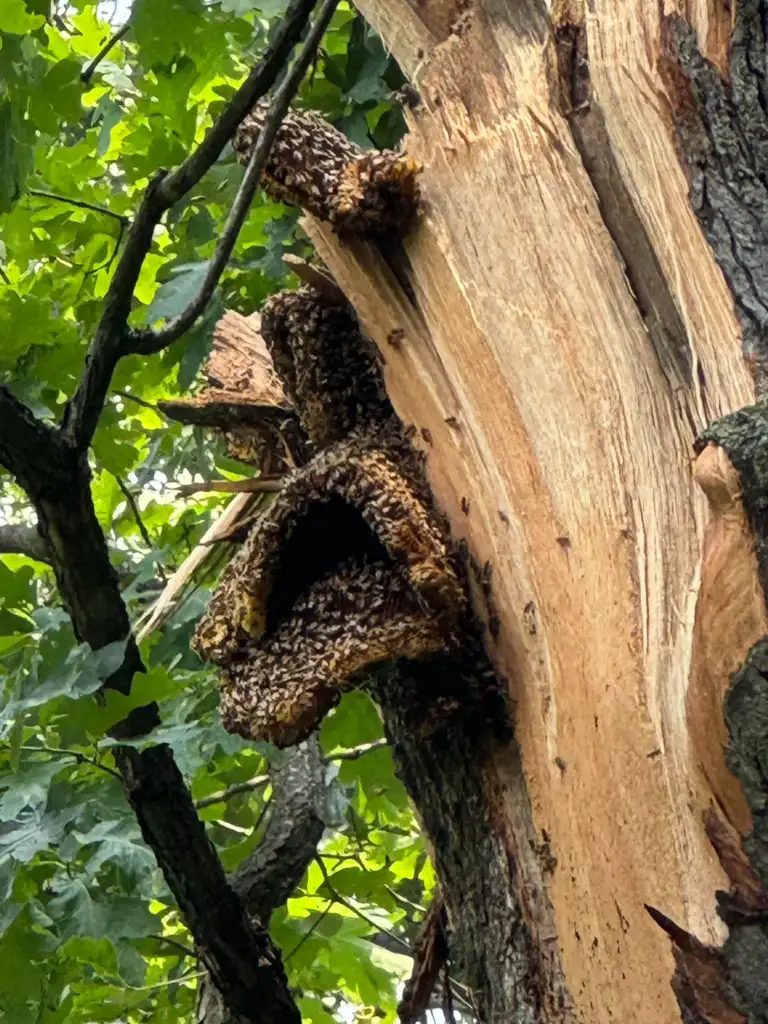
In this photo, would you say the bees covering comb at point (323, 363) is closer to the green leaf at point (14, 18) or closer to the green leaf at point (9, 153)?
the green leaf at point (9, 153)

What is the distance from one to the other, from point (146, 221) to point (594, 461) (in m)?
0.57

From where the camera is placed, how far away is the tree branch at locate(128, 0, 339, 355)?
1.15m

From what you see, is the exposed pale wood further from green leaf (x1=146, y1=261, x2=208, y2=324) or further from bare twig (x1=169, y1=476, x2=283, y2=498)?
green leaf (x1=146, y1=261, x2=208, y2=324)

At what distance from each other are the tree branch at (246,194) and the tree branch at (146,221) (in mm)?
26

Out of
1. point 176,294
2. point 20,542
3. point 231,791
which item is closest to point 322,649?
point 176,294

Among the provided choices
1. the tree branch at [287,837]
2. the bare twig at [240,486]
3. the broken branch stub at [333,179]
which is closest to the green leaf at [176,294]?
the bare twig at [240,486]

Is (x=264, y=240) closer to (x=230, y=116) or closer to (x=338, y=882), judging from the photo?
(x=230, y=116)

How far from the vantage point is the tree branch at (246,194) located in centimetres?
115

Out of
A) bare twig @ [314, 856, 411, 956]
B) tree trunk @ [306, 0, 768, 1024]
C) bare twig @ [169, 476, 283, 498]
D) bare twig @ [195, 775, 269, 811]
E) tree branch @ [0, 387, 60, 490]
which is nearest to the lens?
tree trunk @ [306, 0, 768, 1024]

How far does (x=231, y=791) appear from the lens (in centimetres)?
278

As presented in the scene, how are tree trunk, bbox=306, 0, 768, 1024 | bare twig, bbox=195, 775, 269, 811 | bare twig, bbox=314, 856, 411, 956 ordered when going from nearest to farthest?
tree trunk, bbox=306, 0, 768, 1024
bare twig, bbox=314, 856, 411, 956
bare twig, bbox=195, 775, 269, 811

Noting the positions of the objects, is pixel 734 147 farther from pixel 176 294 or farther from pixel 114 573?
pixel 176 294

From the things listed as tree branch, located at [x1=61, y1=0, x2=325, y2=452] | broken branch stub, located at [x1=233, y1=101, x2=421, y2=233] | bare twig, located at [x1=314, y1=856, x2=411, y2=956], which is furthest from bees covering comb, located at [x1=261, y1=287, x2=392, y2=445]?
bare twig, located at [x1=314, y1=856, x2=411, y2=956]

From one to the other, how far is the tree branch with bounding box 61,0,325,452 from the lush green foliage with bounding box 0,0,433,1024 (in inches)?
13.4
